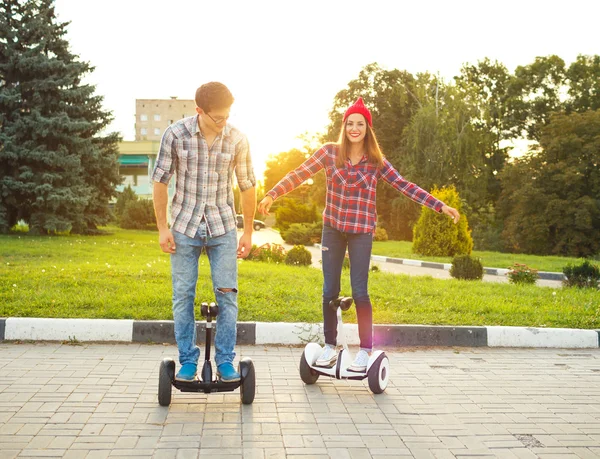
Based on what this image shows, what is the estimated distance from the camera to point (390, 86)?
4156cm

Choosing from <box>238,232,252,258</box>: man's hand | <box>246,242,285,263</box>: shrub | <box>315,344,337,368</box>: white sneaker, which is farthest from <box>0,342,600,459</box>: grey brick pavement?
<box>246,242,285,263</box>: shrub

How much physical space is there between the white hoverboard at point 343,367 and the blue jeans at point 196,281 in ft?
2.50

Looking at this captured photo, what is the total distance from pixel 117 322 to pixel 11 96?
19.1 metres

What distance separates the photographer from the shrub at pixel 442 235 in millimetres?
21688

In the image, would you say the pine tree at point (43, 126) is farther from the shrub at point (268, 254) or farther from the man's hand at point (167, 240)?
the man's hand at point (167, 240)

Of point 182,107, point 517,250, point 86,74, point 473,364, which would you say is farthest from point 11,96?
point 182,107

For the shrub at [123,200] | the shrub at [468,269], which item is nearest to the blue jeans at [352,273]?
the shrub at [468,269]

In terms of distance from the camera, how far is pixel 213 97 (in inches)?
164

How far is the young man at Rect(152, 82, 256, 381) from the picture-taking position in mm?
4297

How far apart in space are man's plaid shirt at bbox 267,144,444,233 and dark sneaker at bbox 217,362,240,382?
4.30 ft

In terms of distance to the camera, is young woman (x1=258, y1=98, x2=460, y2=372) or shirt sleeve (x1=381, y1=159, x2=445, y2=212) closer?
young woman (x1=258, y1=98, x2=460, y2=372)

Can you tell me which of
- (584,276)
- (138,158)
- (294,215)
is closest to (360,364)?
(584,276)

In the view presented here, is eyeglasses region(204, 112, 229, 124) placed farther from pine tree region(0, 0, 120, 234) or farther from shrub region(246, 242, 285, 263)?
pine tree region(0, 0, 120, 234)

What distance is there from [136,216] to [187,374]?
116 ft
